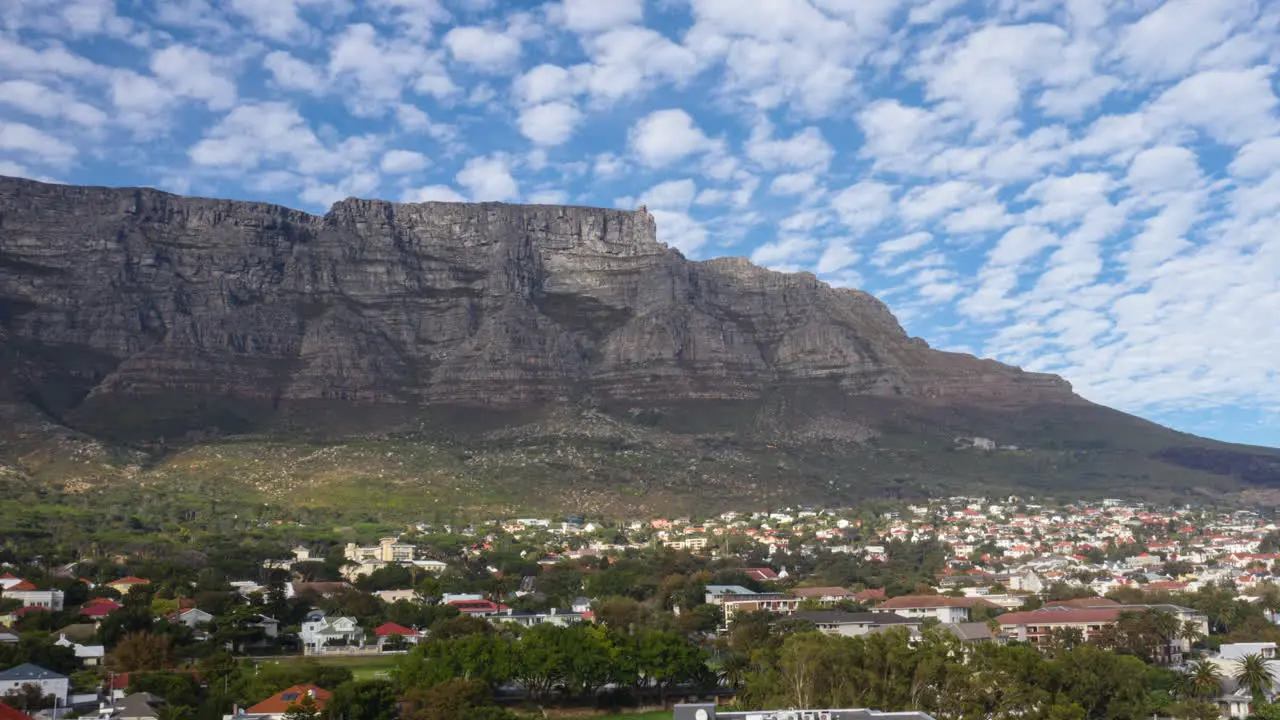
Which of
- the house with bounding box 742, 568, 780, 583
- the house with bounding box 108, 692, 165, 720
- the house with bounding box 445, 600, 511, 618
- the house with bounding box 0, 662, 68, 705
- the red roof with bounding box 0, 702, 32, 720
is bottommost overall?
the house with bounding box 108, 692, 165, 720

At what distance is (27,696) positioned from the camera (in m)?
63.8

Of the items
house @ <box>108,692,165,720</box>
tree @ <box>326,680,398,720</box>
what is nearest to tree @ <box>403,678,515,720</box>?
tree @ <box>326,680,398,720</box>

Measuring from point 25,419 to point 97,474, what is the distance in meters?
23.5

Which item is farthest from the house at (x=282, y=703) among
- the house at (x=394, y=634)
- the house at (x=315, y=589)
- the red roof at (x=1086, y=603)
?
the red roof at (x=1086, y=603)

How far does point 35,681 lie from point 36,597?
3598 cm

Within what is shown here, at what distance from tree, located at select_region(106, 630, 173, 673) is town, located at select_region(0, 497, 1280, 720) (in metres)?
0.14

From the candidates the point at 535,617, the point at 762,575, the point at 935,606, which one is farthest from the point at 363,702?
the point at 762,575

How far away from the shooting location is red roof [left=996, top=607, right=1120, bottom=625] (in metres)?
99.7

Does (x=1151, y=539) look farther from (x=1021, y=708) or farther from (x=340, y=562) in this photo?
(x=1021, y=708)

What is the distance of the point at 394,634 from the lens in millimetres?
97062

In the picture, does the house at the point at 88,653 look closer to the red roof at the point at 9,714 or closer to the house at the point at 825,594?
the red roof at the point at 9,714

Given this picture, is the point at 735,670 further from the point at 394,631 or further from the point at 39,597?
the point at 39,597

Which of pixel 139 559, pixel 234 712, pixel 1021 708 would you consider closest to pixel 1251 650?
pixel 1021 708

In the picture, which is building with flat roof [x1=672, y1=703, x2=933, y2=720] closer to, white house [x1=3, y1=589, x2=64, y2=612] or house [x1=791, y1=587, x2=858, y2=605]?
white house [x1=3, y1=589, x2=64, y2=612]
